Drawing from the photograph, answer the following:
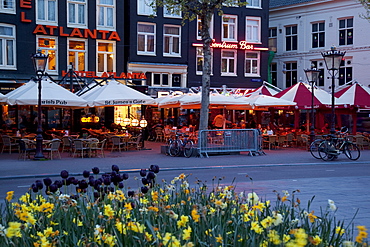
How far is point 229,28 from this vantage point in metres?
38.3

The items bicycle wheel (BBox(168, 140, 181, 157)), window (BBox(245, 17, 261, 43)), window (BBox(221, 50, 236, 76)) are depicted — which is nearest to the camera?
bicycle wheel (BBox(168, 140, 181, 157))

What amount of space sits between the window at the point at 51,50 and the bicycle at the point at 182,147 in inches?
531

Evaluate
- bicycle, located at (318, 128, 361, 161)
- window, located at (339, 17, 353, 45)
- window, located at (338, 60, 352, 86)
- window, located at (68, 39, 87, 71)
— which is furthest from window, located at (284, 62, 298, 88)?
bicycle, located at (318, 128, 361, 161)

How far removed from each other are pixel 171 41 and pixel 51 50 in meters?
9.14

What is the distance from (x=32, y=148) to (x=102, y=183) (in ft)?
50.2

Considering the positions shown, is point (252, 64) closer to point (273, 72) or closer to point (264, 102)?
point (273, 72)

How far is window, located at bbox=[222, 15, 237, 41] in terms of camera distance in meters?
38.1

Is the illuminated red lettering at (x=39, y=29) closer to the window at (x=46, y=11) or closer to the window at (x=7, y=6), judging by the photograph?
the window at (x=46, y=11)

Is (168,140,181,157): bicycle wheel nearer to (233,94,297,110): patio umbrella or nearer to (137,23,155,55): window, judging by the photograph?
(233,94,297,110): patio umbrella

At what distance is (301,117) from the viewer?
1560 inches

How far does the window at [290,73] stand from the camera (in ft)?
139

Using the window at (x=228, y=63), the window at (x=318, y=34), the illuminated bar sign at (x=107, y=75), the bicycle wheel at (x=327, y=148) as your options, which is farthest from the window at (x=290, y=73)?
the bicycle wheel at (x=327, y=148)

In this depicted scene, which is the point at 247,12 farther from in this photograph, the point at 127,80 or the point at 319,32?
the point at 127,80

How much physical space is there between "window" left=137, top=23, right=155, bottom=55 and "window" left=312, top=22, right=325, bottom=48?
14.3 m
